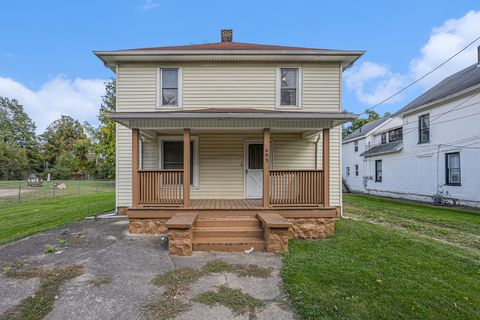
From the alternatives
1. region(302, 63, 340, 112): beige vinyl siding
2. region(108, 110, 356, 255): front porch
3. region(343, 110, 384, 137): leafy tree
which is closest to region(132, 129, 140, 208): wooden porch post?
region(108, 110, 356, 255): front porch

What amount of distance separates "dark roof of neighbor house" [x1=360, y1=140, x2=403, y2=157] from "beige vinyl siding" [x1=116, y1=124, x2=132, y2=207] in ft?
46.3

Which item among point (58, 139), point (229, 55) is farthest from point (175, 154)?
point (58, 139)

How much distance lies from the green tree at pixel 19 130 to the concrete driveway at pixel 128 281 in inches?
1808

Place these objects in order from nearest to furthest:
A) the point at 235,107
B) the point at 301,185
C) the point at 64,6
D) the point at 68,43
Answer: the point at 301,185 < the point at 235,107 < the point at 64,6 < the point at 68,43

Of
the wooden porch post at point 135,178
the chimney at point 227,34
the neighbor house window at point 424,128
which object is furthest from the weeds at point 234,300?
the neighbor house window at point 424,128

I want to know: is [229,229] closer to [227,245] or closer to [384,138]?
[227,245]

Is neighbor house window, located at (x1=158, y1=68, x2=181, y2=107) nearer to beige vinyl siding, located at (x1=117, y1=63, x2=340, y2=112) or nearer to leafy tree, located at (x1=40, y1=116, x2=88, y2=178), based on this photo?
beige vinyl siding, located at (x1=117, y1=63, x2=340, y2=112)

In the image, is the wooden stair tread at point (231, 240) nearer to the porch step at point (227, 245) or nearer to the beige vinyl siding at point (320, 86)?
the porch step at point (227, 245)

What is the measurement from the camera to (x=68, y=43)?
1536cm

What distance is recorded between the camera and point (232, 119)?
5953mm

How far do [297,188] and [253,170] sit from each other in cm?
200

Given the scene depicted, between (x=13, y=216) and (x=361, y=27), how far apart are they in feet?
59.0

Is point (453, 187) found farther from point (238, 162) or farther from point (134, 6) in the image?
point (134, 6)

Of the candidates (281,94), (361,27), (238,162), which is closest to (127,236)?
(238,162)
